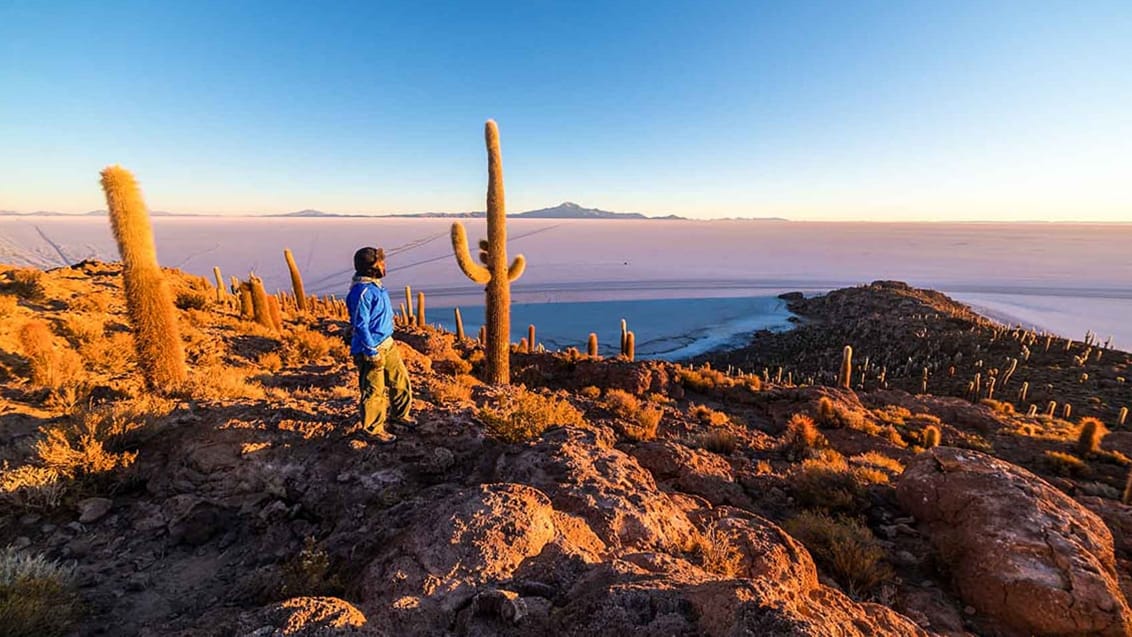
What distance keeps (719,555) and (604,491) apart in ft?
2.96

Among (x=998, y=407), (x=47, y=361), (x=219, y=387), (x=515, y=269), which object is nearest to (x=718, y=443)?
(x=515, y=269)

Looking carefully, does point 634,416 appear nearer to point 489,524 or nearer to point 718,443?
point 718,443

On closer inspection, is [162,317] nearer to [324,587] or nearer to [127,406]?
[127,406]

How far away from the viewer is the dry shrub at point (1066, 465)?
322 inches

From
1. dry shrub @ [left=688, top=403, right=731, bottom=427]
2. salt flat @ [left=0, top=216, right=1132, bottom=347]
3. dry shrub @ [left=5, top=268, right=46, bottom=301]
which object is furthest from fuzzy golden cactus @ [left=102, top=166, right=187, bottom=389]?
salt flat @ [left=0, top=216, right=1132, bottom=347]

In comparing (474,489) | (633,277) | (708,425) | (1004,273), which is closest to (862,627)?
(474,489)

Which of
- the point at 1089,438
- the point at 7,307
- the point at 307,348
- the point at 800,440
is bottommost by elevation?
the point at 1089,438

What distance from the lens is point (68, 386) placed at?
233 inches

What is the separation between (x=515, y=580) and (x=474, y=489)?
768 millimetres

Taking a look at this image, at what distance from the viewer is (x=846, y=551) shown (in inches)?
142

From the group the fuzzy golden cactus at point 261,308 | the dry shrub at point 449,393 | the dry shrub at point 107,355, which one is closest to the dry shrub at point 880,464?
the dry shrub at point 449,393

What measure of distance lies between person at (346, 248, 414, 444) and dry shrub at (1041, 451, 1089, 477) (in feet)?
37.1

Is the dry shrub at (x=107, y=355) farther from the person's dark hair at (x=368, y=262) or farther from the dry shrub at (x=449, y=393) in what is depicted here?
the person's dark hair at (x=368, y=262)

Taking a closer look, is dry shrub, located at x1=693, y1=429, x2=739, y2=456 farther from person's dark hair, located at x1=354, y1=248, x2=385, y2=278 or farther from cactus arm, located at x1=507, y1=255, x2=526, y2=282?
cactus arm, located at x1=507, y1=255, x2=526, y2=282
